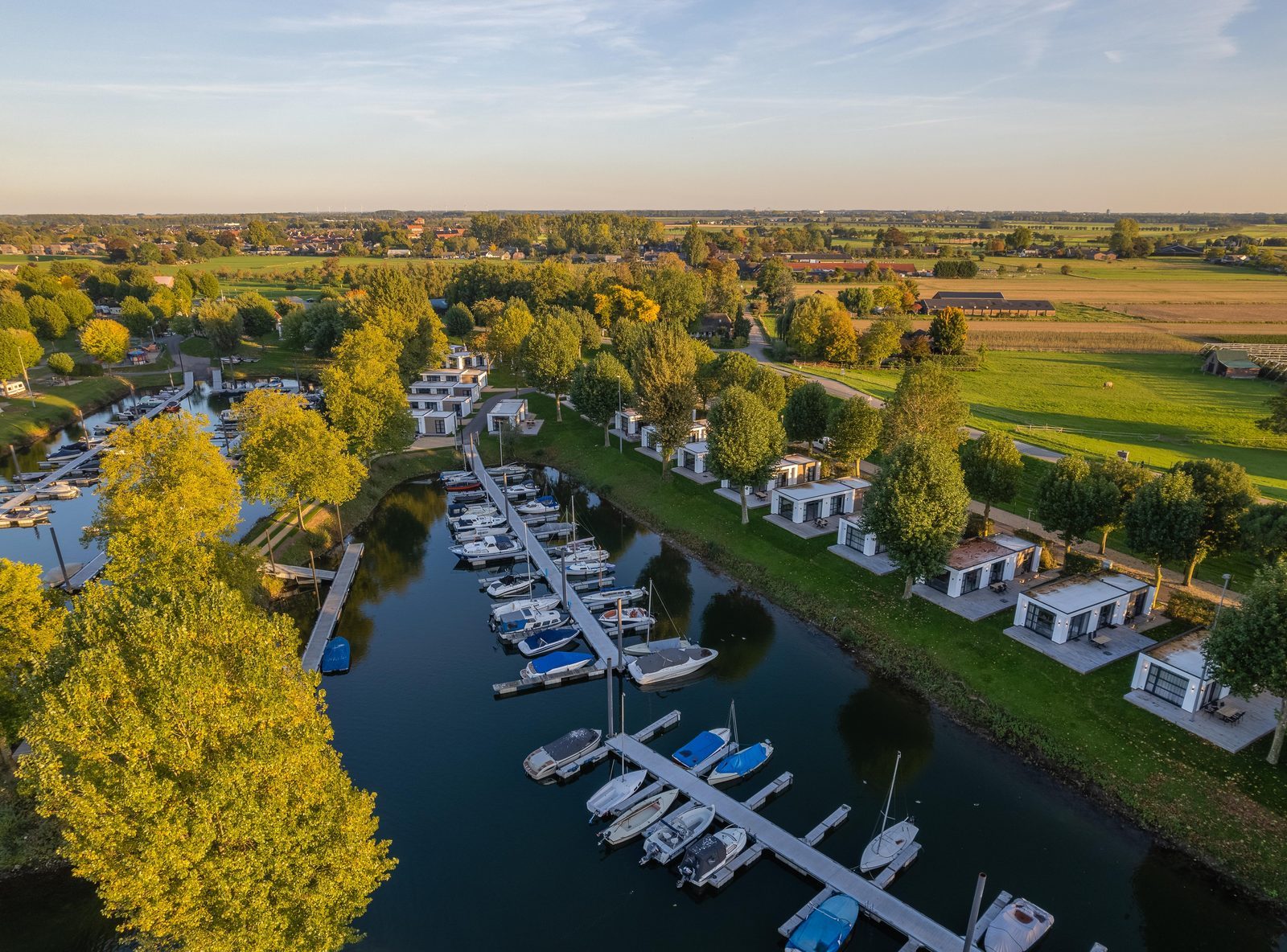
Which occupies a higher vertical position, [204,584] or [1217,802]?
[204,584]

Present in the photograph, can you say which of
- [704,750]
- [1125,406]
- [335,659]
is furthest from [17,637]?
[1125,406]

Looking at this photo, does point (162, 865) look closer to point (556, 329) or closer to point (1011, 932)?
point (1011, 932)

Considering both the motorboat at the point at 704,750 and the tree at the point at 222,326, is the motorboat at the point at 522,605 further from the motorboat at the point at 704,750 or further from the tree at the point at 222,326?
the tree at the point at 222,326

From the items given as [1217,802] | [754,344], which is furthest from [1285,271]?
[1217,802]

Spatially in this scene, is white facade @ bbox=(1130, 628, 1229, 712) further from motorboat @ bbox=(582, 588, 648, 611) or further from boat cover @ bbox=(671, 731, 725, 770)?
motorboat @ bbox=(582, 588, 648, 611)

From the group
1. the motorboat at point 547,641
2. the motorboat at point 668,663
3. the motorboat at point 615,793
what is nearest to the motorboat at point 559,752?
the motorboat at point 615,793

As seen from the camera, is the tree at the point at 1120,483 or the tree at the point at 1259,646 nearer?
the tree at the point at 1259,646
